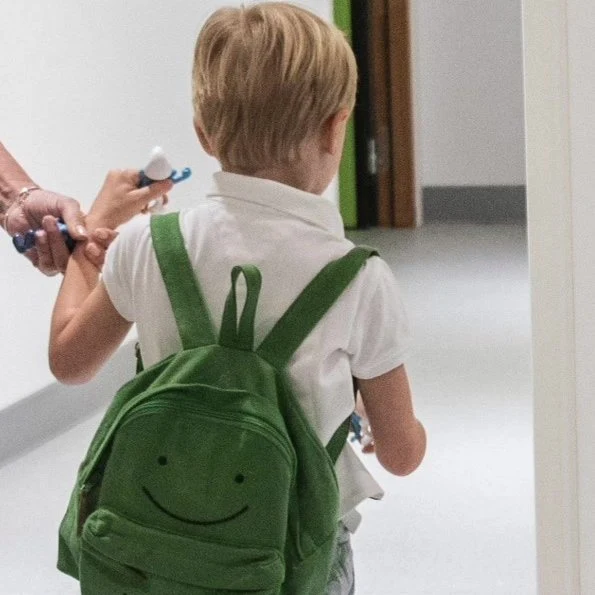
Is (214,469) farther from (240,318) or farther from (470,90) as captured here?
(470,90)

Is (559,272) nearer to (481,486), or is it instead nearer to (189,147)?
(481,486)

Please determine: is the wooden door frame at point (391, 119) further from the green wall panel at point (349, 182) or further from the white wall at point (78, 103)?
the white wall at point (78, 103)

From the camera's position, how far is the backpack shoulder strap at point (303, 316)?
1094 mm

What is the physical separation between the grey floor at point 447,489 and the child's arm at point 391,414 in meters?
0.92

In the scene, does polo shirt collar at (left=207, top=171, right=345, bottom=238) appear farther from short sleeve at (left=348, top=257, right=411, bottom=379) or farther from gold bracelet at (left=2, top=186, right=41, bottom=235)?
gold bracelet at (left=2, top=186, right=41, bottom=235)

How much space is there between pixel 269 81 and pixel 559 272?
0.34 m

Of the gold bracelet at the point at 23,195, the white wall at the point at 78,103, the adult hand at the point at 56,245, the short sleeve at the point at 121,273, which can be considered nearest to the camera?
the short sleeve at the point at 121,273

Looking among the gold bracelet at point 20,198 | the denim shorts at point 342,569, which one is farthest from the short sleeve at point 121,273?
the gold bracelet at point 20,198

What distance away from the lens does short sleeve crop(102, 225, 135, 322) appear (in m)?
1.16

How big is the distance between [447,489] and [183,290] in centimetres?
151

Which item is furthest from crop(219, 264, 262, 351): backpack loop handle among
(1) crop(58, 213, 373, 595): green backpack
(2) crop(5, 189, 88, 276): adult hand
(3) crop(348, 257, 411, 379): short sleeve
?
(2) crop(5, 189, 88, 276): adult hand

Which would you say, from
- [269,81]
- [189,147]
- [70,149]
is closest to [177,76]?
[189,147]

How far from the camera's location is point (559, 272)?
45.6 inches

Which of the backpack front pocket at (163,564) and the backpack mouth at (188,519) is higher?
the backpack mouth at (188,519)
